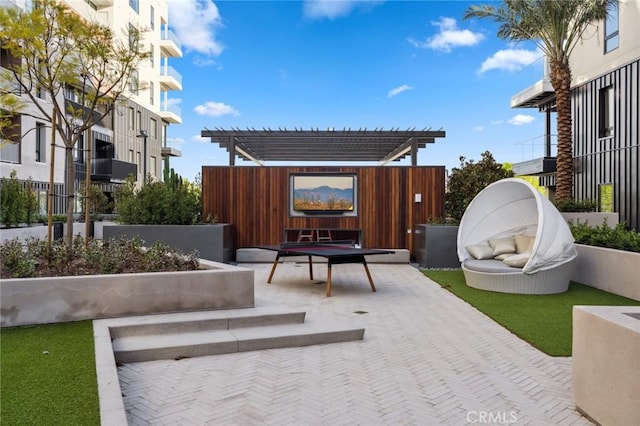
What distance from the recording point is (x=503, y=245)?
10.7 m

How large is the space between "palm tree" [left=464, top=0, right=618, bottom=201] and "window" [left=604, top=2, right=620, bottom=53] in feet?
1.49

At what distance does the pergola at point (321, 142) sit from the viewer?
Answer: 48.1ft

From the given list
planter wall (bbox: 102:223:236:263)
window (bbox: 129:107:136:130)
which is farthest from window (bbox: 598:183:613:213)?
window (bbox: 129:107:136:130)

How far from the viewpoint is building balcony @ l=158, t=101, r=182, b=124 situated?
125 feet

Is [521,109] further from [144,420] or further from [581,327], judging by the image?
[144,420]

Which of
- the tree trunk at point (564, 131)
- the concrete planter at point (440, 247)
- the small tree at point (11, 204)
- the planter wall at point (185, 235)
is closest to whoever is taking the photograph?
the planter wall at point (185, 235)

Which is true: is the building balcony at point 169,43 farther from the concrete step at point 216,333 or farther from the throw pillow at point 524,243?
the concrete step at point 216,333

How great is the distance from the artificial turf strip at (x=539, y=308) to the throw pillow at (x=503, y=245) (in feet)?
3.24

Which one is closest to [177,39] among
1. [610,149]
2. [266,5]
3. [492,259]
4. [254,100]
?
[254,100]

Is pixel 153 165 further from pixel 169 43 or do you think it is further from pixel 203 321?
pixel 203 321

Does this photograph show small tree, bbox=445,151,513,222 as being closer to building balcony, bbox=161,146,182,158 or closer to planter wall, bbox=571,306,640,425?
planter wall, bbox=571,306,640,425

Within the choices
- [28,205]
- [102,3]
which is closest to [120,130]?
[102,3]

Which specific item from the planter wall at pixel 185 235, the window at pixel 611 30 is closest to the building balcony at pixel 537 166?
the window at pixel 611 30

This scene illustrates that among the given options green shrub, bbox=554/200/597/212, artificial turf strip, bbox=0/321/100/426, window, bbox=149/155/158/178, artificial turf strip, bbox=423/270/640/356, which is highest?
window, bbox=149/155/158/178
